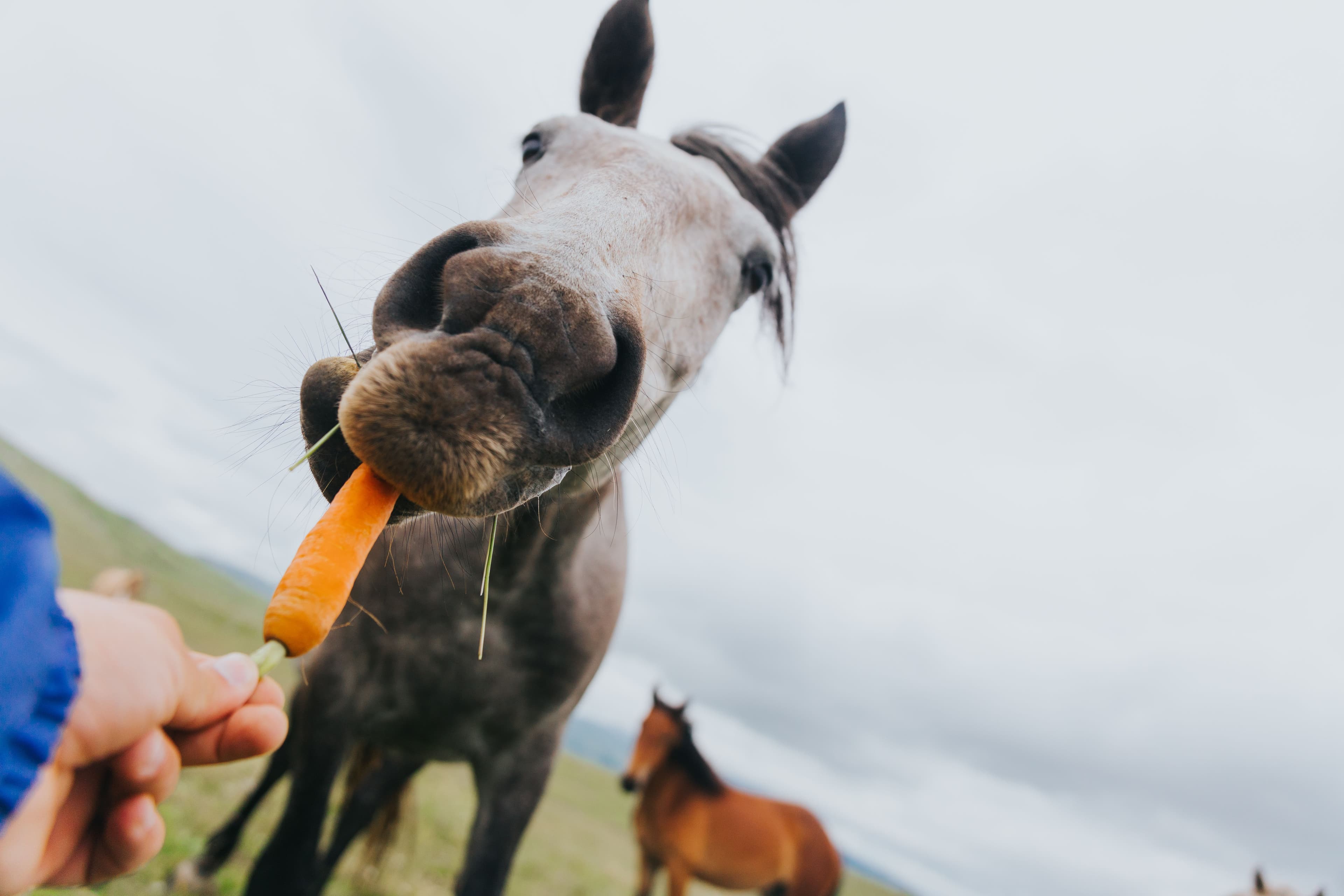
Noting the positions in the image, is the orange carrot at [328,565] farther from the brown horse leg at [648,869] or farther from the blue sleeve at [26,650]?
the brown horse leg at [648,869]

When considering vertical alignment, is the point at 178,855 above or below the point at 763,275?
below

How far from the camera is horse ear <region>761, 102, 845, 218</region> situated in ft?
11.9

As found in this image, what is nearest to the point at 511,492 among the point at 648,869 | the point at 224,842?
the point at 224,842

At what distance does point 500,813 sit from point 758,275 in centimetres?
290

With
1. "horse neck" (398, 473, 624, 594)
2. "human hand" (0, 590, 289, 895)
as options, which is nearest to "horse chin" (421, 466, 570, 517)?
"human hand" (0, 590, 289, 895)

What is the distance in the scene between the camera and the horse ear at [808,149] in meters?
3.63

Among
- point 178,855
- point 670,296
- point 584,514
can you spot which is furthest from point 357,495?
point 178,855

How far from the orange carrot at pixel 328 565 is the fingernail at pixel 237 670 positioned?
34mm

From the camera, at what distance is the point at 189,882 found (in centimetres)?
425

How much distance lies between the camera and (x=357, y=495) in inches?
51.6

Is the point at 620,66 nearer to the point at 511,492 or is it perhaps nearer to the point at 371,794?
the point at 511,492

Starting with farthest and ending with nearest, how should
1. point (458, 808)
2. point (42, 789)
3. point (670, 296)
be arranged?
point (458, 808), point (670, 296), point (42, 789)

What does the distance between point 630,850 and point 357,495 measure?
2850 cm

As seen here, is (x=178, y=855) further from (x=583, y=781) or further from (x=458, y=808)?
(x=583, y=781)
